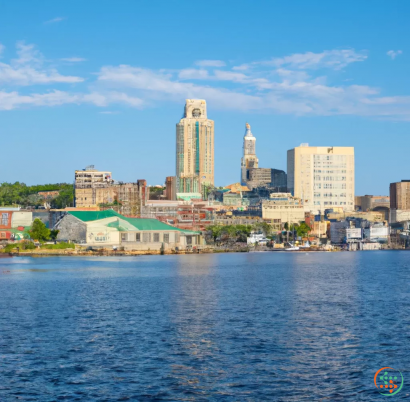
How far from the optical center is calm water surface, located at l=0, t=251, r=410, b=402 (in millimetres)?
38375

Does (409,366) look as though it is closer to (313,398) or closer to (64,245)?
(313,398)

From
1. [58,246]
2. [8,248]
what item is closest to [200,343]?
[58,246]

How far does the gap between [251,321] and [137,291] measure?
97.3 ft

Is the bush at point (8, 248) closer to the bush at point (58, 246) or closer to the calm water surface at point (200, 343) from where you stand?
the bush at point (58, 246)

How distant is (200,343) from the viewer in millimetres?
50250

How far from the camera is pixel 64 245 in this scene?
197 m

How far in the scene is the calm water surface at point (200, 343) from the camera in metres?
38.4

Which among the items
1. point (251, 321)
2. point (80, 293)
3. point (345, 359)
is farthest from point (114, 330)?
point (80, 293)

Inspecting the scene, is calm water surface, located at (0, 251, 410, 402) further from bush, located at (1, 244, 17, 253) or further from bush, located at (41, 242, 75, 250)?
bush, located at (1, 244, 17, 253)

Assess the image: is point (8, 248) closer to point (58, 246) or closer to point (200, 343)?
point (58, 246)

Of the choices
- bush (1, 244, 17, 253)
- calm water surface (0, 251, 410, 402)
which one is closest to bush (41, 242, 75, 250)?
bush (1, 244, 17, 253)

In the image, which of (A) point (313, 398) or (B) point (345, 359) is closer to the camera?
(A) point (313, 398)

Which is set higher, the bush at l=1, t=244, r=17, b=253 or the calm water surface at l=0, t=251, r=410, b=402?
the bush at l=1, t=244, r=17, b=253

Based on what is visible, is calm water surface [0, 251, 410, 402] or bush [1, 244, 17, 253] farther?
bush [1, 244, 17, 253]
